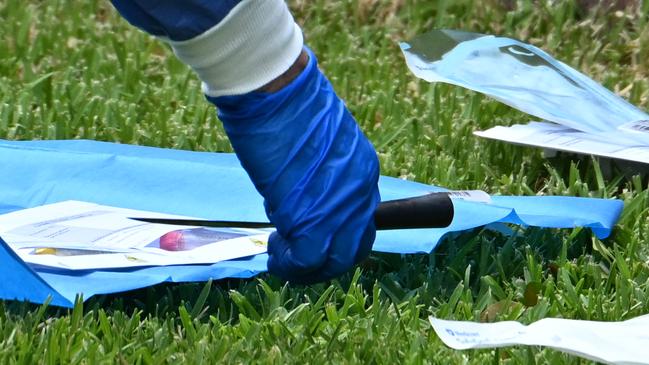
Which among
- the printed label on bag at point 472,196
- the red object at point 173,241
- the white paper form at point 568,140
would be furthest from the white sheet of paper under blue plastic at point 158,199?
the white paper form at point 568,140

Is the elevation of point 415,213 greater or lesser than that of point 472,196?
greater

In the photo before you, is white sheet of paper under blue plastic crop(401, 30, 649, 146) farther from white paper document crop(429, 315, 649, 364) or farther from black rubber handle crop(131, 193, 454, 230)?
white paper document crop(429, 315, 649, 364)

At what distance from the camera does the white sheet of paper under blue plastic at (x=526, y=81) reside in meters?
2.90

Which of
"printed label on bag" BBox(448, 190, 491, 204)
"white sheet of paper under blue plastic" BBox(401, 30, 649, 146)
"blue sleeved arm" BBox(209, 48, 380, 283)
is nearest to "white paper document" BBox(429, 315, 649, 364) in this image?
"blue sleeved arm" BBox(209, 48, 380, 283)

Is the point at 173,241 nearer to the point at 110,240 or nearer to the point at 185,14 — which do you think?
the point at 110,240

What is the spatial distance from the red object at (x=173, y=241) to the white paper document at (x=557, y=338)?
24.7 inches

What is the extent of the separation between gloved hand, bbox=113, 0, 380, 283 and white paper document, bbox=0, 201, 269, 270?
241 mm

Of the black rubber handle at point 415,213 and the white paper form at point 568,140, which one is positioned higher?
the black rubber handle at point 415,213

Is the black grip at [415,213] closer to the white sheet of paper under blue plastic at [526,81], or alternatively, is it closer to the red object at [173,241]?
the red object at [173,241]

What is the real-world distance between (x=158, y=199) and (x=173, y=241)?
1.00 ft

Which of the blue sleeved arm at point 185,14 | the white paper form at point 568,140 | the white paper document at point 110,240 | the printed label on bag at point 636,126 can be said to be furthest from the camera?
the printed label on bag at point 636,126

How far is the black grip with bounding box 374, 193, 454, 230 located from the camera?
2.07m

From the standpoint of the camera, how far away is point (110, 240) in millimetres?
2283

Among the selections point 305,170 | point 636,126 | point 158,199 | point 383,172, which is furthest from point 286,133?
point 636,126
